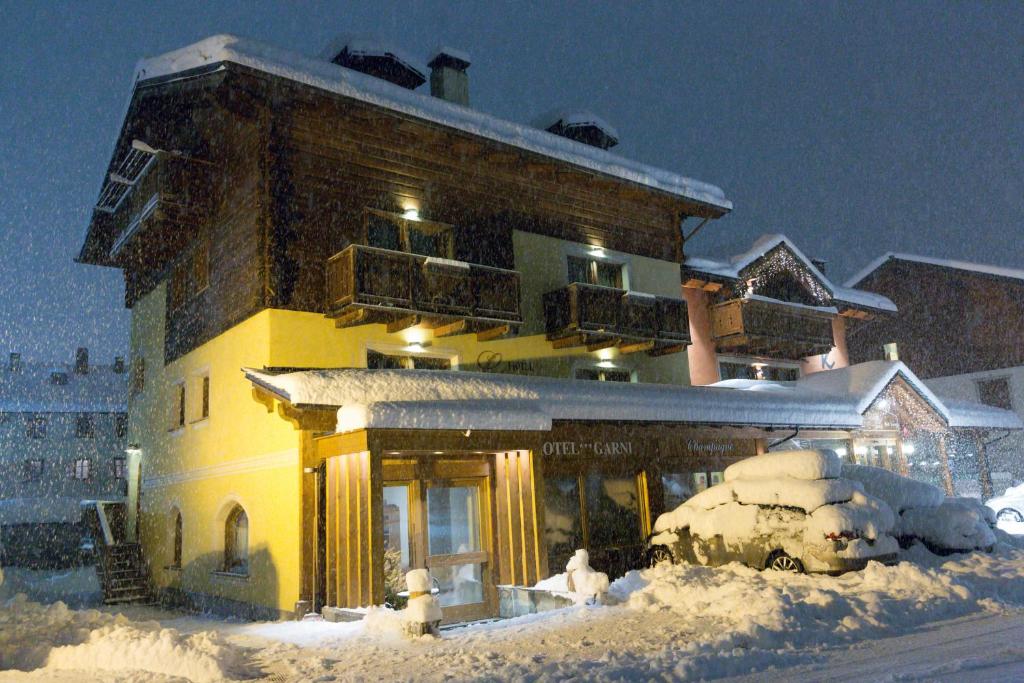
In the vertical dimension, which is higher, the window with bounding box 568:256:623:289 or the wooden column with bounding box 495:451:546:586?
the window with bounding box 568:256:623:289

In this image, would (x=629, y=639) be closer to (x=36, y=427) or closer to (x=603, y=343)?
(x=603, y=343)

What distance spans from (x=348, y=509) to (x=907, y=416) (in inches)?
688

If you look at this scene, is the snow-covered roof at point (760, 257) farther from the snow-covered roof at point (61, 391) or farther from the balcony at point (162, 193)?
the snow-covered roof at point (61, 391)

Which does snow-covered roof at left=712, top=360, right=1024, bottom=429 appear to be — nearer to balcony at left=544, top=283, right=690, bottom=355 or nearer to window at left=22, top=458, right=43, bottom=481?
balcony at left=544, top=283, right=690, bottom=355

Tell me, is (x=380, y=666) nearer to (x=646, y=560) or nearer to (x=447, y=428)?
(x=447, y=428)

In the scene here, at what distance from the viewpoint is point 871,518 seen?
1130cm

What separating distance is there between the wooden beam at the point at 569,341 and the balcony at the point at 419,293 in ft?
6.38

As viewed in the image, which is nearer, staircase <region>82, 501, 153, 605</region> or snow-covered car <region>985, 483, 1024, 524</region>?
staircase <region>82, 501, 153, 605</region>

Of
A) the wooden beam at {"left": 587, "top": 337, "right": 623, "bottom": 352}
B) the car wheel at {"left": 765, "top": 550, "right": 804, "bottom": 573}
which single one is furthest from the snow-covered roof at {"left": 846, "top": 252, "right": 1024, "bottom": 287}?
the car wheel at {"left": 765, "top": 550, "right": 804, "bottom": 573}

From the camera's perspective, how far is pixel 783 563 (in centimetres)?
1147

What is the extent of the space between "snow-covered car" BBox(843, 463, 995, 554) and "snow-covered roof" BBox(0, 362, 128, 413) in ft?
141

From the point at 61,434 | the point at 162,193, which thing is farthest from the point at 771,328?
the point at 61,434

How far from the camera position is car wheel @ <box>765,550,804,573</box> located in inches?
442

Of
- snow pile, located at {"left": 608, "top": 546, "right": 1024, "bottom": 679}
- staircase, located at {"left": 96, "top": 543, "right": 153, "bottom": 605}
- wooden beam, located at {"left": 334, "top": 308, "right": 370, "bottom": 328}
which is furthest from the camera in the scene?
staircase, located at {"left": 96, "top": 543, "right": 153, "bottom": 605}
